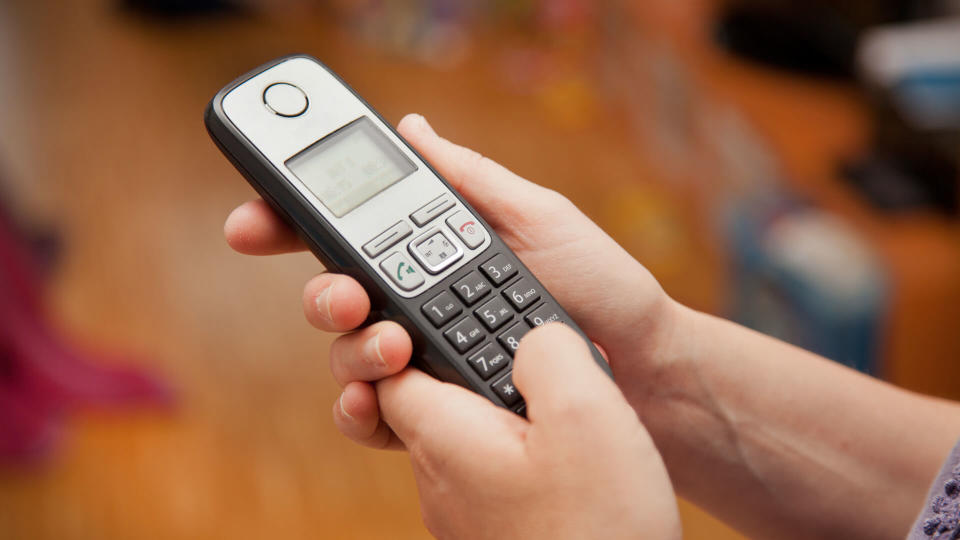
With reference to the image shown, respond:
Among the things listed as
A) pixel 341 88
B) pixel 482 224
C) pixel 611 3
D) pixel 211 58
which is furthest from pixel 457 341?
pixel 211 58

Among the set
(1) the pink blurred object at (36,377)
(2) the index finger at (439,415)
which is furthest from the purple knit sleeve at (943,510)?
(1) the pink blurred object at (36,377)

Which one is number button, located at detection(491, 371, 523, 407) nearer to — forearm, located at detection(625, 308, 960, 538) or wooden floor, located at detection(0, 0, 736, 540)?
forearm, located at detection(625, 308, 960, 538)

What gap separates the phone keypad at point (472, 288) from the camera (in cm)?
54

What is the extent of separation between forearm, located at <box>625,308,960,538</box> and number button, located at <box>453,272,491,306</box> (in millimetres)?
157

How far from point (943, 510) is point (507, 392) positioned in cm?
23

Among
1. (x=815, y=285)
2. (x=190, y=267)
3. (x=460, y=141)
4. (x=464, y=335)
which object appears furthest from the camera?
(x=460, y=141)

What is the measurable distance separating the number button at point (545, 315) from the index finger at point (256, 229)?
0.53 ft

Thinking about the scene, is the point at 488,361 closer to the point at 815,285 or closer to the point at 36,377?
the point at 815,285

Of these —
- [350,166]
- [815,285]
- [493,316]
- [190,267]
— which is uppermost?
[190,267]

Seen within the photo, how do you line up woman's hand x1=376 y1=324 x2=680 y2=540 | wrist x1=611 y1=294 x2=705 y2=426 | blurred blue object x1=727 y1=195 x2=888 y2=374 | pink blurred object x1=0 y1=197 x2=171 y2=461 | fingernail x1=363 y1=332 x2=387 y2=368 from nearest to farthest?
1. woman's hand x1=376 y1=324 x2=680 y2=540
2. fingernail x1=363 y1=332 x2=387 y2=368
3. wrist x1=611 y1=294 x2=705 y2=426
4. blurred blue object x1=727 y1=195 x2=888 y2=374
5. pink blurred object x1=0 y1=197 x2=171 y2=461

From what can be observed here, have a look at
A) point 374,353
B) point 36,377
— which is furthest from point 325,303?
point 36,377

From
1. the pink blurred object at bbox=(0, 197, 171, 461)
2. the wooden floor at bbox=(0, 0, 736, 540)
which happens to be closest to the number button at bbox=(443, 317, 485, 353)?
the wooden floor at bbox=(0, 0, 736, 540)

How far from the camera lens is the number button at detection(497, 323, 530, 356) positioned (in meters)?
0.52

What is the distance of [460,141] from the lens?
6.69 feet
